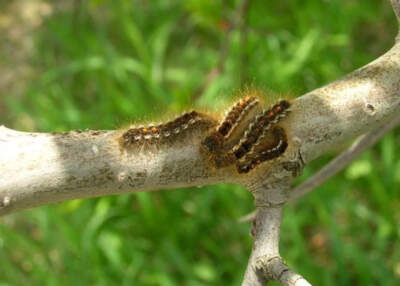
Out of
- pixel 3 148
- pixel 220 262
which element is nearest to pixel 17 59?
pixel 220 262

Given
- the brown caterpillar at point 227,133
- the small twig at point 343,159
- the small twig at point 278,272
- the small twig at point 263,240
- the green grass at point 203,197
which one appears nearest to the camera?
the small twig at point 278,272

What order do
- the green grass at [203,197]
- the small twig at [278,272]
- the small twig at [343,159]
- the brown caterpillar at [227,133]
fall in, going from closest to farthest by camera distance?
the small twig at [278,272] → the brown caterpillar at [227,133] → the small twig at [343,159] → the green grass at [203,197]

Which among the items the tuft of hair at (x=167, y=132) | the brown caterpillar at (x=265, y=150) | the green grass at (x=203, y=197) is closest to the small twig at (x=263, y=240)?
the brown caterpillar at (x=265, y=150)

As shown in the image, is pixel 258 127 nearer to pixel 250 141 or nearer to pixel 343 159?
pixel 250 141

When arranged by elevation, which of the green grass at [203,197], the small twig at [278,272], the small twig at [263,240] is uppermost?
the green grass at [203,197]

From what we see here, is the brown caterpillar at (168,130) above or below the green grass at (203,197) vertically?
below

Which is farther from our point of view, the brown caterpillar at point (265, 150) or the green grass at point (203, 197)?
the green grass at point (203, 197)

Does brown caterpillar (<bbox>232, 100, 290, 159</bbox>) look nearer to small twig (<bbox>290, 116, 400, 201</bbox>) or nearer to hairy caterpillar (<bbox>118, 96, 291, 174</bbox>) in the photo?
hairy caterpillar (<bbox>118, 96, 291, 174</bbox>)

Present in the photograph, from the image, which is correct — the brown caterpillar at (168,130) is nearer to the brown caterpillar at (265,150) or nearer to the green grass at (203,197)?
the brown caterpillar at (265,150)
